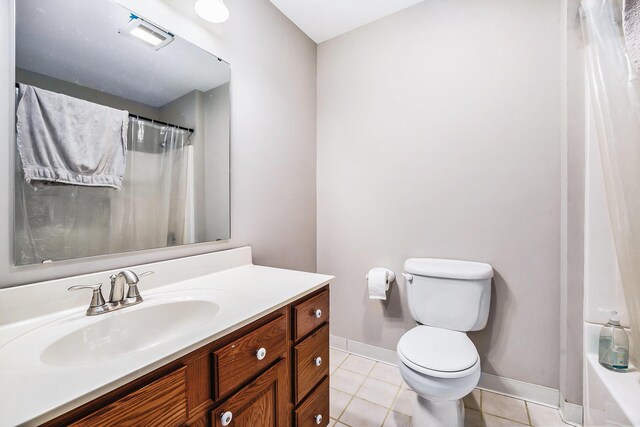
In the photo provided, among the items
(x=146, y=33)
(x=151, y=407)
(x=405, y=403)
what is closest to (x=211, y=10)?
(x=146, y=33)

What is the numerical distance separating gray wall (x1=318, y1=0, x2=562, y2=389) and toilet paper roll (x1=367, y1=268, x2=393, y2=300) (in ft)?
0.40

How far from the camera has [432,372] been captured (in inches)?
45.1

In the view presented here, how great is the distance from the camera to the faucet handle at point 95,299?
0.85 m

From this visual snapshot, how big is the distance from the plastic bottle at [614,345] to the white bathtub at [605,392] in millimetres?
32

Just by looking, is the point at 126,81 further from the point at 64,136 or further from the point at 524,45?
the point at 524,45

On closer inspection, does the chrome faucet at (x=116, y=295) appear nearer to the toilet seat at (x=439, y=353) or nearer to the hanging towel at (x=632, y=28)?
the toilet seat at (x=439, y=353)

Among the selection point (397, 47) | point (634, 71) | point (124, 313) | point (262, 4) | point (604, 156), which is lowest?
point (124, 313)

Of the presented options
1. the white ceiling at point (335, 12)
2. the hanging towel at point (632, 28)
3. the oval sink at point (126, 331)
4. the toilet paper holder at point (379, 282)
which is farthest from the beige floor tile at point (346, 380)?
the white ceiling at point (335, 12)

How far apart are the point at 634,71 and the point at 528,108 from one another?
552 millimetres

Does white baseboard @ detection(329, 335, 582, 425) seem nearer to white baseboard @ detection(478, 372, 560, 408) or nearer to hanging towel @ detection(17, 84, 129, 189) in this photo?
white baseboard @ detection(478, 372, 560, 408)

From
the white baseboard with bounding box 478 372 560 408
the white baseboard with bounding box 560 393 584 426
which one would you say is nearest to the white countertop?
the white baseboard with bounding box 478 372 560 408

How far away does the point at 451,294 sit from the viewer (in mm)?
1534

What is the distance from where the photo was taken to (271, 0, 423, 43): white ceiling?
176 centimetres

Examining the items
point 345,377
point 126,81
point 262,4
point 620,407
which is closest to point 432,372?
point 620,407
